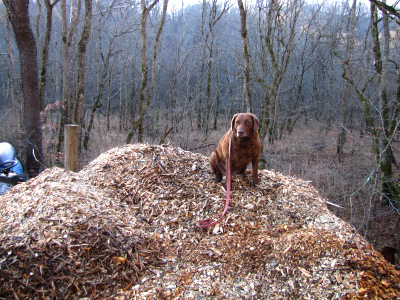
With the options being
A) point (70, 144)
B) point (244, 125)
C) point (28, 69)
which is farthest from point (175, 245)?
point (28, 69)

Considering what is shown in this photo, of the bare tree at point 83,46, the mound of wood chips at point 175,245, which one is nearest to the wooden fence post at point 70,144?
the mound of wood chips at point 175,245

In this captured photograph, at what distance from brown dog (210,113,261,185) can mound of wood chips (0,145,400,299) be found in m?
0.37

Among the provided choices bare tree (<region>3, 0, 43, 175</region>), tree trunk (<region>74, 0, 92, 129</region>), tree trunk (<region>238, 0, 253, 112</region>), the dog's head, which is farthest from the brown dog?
tree trunk (<region>74, 0, 92, 129</region>)

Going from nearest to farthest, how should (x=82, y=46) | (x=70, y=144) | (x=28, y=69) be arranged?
(x=70, y=144), (x=28, y=69), (x=82, y=46)

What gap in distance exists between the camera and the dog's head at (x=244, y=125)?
3759 millimetres

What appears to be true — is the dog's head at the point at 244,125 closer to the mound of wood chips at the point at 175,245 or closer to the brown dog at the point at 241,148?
the brown dog at the point at 241,148

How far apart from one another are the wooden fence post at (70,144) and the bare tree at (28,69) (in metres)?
2.67

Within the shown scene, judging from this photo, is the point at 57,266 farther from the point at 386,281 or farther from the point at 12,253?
the point at 386,281

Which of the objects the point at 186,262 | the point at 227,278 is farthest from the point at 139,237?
the point at 227,278

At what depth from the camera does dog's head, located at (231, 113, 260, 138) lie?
3.76 m

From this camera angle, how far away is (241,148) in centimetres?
412

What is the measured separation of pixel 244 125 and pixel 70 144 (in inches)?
114

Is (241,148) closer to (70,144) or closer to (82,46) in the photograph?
(70,144)

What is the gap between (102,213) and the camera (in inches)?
137
